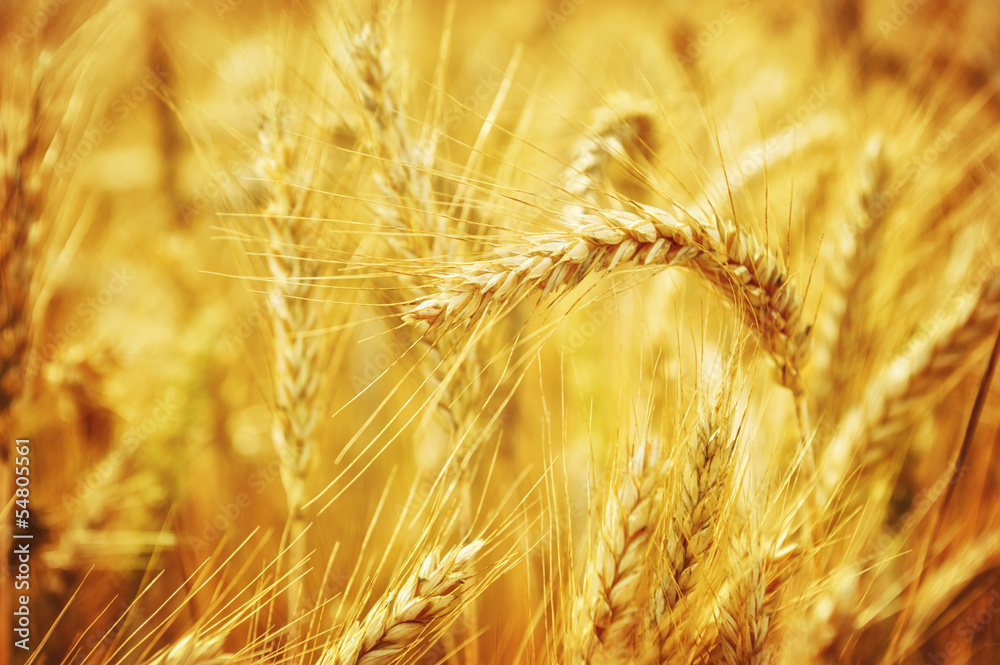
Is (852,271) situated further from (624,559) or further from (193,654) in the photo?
(193,654)

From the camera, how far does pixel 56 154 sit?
32.5 inches

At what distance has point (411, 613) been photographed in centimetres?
60

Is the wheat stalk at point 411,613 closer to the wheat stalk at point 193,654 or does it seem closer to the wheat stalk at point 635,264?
the wheat stalk at point 193,654

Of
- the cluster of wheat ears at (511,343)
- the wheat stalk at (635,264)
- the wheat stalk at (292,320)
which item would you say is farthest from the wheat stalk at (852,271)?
the wheat stalk at (292,320)

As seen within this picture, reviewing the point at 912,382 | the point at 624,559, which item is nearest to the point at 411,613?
the point at 624,559

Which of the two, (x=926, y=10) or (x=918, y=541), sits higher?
(x=926, y=10)

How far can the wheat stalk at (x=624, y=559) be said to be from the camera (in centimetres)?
58

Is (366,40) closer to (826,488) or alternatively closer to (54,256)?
(54,256)

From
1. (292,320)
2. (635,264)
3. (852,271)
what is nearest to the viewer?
(635,264)

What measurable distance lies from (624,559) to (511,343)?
0.35m

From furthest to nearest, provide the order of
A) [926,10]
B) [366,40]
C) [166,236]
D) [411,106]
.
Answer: [926,10] < [166,236] < [411,106] < [366,40]

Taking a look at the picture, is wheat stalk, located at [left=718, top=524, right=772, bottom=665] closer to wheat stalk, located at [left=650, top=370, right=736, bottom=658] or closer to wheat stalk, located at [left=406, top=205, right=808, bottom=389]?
wheat stalk, located at [left=650, top=370, right=736, bottom=658]

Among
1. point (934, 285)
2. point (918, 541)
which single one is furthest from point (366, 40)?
point (918, 541)

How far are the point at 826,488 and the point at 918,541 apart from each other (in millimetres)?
320
